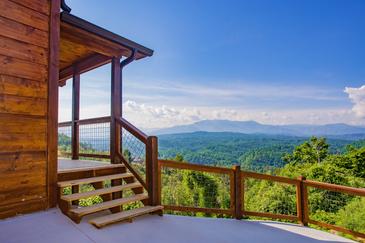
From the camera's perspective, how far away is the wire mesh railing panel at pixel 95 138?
15.1 ft

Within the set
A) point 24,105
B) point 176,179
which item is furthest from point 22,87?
point 176,179

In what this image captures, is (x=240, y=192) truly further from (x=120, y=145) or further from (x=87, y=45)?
(x=87, y=45)

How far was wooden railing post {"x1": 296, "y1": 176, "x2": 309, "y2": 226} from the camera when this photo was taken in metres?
4.23

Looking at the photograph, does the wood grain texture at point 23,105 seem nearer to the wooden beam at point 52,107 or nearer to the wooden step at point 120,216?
the wooden beam at point 52,107

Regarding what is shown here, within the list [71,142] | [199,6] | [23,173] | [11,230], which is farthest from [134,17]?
[11,230]

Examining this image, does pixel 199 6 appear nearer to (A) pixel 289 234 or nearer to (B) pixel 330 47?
(A) pixel 289 234

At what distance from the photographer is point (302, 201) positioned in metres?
4.27

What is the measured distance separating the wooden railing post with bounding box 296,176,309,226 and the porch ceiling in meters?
3.88

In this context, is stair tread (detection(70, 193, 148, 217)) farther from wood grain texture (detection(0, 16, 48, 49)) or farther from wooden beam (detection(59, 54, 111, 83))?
wooden beam (detection(59, 54, 111, 83))

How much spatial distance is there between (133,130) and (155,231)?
5.65ft

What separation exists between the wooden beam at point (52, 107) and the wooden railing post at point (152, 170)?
1.30 metres

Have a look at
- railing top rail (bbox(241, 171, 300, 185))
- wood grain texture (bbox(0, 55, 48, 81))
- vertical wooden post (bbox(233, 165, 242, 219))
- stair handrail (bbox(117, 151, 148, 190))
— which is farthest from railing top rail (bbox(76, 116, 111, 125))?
railing top rail (bbox(241, 171, 300, 185))

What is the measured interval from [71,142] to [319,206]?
6.33m

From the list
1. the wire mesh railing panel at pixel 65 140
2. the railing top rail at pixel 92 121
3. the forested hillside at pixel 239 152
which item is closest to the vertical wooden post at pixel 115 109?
the railing top rail at pixel 92 121
